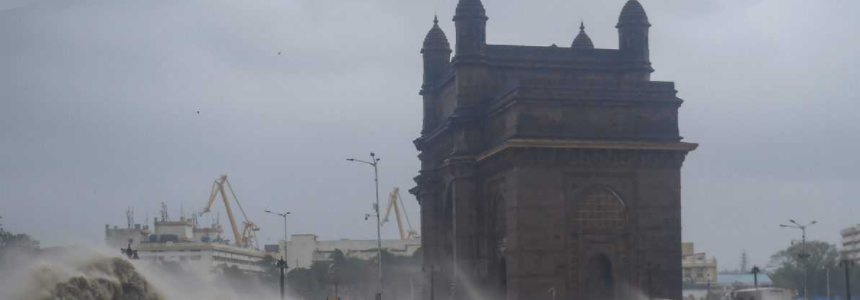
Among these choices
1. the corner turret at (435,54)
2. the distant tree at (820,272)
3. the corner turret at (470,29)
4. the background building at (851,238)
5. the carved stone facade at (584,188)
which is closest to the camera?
the carved stone facade at (584,188)

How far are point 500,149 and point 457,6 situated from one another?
32.6 ft

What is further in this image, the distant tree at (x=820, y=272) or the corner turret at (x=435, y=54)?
the distant tree at (x=820, y=272)

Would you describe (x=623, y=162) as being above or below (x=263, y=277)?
above

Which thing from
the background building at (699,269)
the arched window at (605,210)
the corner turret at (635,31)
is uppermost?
the corner turret at (635,31)

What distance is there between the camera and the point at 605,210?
57062mm

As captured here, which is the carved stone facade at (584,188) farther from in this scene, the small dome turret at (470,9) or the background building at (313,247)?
the background building at (313,247)

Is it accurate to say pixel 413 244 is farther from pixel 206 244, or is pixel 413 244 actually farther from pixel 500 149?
pixel 500 149

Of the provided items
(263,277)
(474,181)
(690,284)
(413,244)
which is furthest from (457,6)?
(413,244)

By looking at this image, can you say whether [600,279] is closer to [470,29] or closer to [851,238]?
[470,29]

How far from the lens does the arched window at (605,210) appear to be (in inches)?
2237

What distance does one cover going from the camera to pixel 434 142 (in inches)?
2731

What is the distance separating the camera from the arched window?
56812 millimetres

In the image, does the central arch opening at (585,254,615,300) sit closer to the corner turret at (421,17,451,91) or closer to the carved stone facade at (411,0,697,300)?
the carved stone facade at (411,0,697,300)

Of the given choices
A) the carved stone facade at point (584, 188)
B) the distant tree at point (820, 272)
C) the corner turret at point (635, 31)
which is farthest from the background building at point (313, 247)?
the carved stone facade at point (584, 188)
